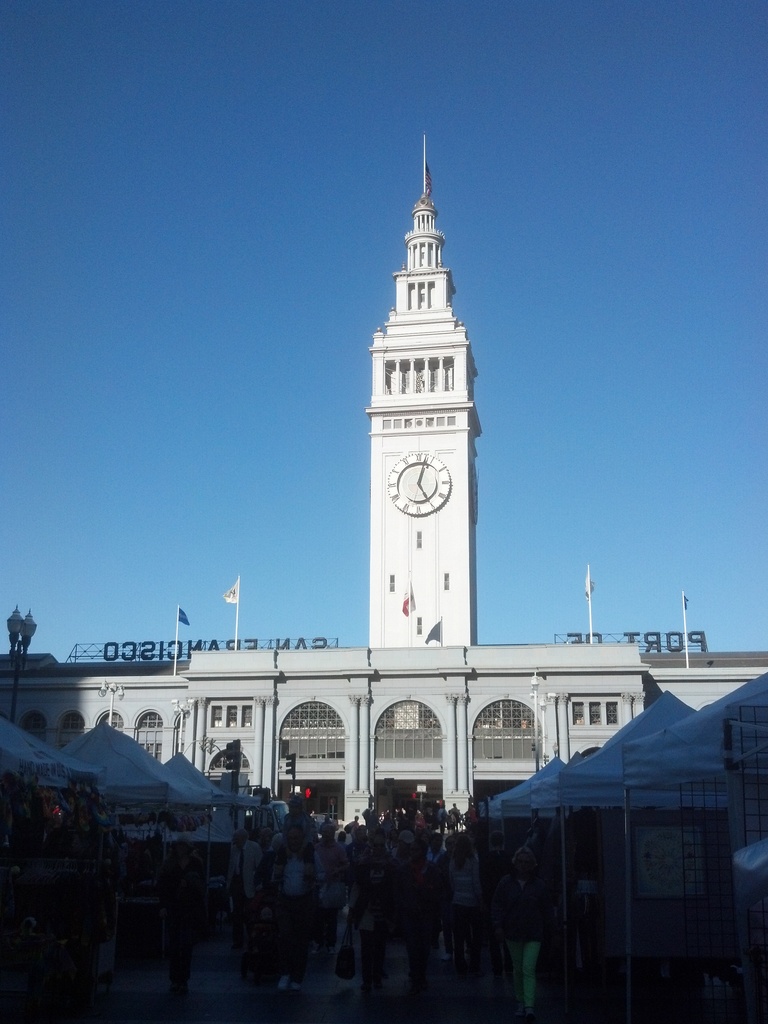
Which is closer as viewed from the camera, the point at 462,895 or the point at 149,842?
the point at 462,895

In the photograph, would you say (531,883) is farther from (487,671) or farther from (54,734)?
(54,734)

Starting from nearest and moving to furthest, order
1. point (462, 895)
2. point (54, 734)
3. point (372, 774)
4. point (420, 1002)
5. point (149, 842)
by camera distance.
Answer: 1. point (420, 1002)
2. point (462, 895)
3. point (149, 842)
4. point (372, 774)
5. point (54, 734)

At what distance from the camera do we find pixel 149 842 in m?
22.6

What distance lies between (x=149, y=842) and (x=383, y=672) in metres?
45.8

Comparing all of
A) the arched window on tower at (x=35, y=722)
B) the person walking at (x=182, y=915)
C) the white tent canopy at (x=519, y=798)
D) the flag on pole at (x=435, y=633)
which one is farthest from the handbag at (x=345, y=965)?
the arched window on tower at (x=35, y=722)

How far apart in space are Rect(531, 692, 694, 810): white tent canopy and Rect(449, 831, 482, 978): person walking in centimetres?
290

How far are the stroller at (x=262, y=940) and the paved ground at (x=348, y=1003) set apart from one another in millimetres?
285

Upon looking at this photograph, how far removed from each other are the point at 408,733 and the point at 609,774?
5410cm

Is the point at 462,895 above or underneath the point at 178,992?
above

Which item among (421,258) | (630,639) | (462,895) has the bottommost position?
(462,895)

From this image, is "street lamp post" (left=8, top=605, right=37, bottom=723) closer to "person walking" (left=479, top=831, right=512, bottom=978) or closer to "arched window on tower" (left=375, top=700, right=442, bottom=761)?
"person walking" (left=479, top=831, right=512, bottom=978)

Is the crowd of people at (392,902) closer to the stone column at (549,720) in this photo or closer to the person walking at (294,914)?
the person walking at (294,914)

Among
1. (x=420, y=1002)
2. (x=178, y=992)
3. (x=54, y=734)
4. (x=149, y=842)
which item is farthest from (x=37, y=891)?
(x=54, y=734)

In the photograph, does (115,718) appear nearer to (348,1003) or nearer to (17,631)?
(17,631)
